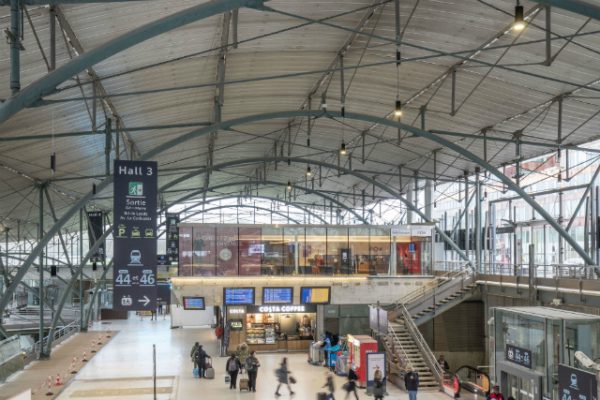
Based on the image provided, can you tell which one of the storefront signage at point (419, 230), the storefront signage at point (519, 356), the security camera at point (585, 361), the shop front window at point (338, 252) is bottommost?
the storefront signage at point (519, 356)

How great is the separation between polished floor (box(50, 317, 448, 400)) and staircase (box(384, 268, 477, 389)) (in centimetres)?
149

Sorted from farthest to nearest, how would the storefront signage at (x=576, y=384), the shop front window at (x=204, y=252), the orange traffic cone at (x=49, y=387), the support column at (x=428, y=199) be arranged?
the support column at (x=428, y=199) < the shop front window at (x=204, y=252) < the orange traffic cone at (x=49, y=387) < the storefront signage at (x=576, y=384)

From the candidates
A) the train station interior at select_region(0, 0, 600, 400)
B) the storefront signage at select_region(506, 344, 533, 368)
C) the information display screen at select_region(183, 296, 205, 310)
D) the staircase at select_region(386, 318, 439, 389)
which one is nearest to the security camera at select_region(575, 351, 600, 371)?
the train station interior at select_region(0, 0, 600, 400)

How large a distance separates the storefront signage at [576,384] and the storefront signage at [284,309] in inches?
822

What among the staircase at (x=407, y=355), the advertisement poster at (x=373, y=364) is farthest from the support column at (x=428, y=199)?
the advertisement poster at (x=373, y=364)

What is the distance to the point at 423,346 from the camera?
2859 centimetres

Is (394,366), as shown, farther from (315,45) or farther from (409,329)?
(315,45)

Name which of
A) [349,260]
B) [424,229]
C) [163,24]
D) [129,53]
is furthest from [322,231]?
[163,24]

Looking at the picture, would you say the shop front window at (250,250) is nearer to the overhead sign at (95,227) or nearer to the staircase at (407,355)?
the staircase at (407,355)

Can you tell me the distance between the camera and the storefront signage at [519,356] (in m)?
17.9

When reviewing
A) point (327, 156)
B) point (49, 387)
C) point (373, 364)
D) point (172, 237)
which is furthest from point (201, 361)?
point (327, 156)

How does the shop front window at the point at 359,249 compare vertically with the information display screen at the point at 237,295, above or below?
above

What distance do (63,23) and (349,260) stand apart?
2217 cm

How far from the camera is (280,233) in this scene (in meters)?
35.2
